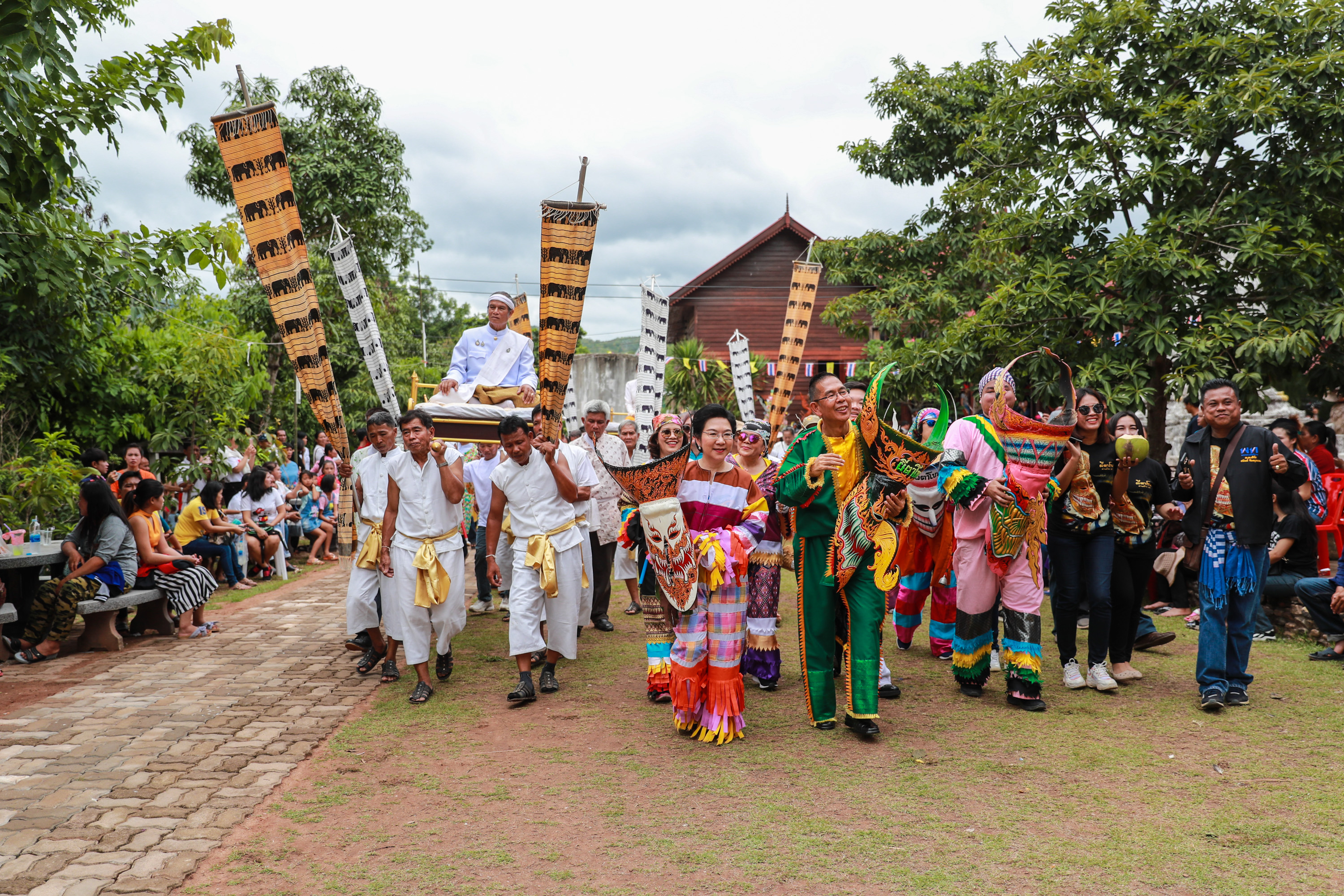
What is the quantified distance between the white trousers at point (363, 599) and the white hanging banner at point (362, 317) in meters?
1.27

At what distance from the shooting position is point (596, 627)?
853 cm

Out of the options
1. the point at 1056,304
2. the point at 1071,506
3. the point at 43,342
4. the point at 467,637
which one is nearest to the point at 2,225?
the point at 43,342

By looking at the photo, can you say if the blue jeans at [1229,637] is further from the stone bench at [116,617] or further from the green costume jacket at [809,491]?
the stone bench at [116,617]

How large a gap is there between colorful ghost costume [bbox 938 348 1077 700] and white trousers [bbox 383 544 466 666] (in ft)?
10.7

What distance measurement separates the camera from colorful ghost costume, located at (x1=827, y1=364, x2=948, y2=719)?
4941 mm

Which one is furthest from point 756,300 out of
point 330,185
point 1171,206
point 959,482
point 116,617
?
point 959,482

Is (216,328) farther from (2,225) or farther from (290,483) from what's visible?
(2,225)

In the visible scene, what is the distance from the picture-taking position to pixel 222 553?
35.6ft

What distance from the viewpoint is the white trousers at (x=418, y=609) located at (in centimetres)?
618

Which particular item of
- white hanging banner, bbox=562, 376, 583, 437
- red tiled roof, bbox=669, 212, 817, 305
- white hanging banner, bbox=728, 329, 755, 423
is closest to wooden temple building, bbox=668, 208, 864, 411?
red tiled roof, bbox=669, 212, 817, 305

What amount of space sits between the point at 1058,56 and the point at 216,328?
39.0 ft

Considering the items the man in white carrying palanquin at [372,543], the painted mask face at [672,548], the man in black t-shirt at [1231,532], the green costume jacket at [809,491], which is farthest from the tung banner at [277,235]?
the man in black t-shirt at [1231,532]

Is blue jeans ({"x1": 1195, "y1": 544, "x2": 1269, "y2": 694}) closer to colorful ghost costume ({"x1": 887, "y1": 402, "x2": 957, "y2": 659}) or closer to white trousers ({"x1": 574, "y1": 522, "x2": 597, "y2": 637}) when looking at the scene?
colorful ghost costume ({"x1": 887, "y1": 402, "x2": 957, "y2": 659})

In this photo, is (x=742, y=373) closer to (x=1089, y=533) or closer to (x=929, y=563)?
(x=929, y=563)
